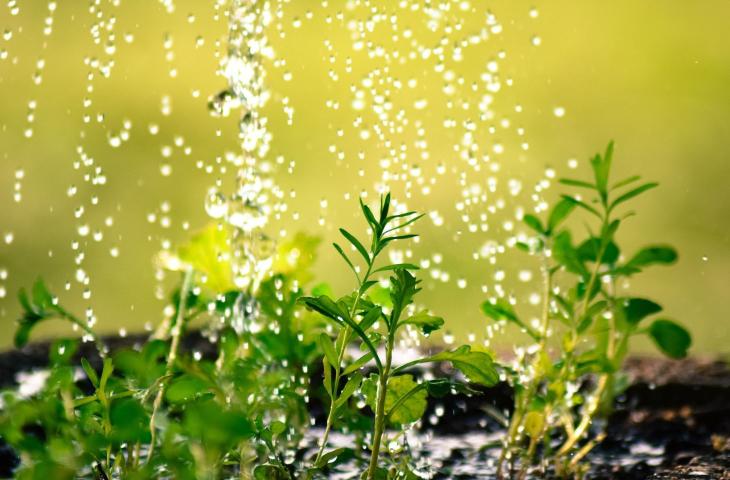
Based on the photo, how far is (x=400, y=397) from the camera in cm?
68

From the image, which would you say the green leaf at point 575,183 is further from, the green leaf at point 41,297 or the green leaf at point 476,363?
the green leaf at point 41,297

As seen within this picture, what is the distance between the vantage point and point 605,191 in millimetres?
751

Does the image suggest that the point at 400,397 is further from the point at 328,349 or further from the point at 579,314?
the point at 579,314

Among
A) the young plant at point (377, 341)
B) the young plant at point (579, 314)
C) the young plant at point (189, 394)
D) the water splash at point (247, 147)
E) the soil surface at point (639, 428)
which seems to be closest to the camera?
the young plant at point (189, 394)

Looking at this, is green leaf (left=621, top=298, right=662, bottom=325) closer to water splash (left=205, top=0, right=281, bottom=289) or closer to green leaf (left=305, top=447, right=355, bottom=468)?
green leaf (left=305, top=447, right=355, bottom=468)

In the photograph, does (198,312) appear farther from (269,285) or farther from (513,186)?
(513,186)

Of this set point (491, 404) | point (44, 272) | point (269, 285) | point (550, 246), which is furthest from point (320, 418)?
point (44, 272)

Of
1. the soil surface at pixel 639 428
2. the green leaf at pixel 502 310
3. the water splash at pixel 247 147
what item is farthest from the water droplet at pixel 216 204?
the green leaf at pixel 502 310

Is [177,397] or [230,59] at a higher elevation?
[230,59]

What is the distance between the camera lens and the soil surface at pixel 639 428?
87 cm

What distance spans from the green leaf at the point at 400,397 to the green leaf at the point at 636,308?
0.20m

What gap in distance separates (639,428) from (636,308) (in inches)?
14.2

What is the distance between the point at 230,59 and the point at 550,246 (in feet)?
1.95

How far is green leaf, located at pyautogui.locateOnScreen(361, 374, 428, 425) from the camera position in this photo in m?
0.69
